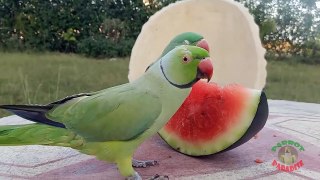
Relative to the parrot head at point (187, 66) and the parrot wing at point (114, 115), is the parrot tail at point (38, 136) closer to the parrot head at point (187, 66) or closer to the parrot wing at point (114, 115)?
the parrot wing at point (114, 115)

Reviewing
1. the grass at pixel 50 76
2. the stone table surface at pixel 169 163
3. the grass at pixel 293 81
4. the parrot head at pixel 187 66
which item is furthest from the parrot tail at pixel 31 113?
the grass at pixel 293 81

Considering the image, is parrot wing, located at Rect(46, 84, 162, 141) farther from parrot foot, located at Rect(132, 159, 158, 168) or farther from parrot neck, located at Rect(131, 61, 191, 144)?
parrot foot, located at Rect(132, 159, 158, 168)

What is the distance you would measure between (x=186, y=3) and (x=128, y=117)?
3.03ft

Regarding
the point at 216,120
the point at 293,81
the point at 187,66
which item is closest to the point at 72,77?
the point at 293,81

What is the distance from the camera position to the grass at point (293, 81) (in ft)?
15.0

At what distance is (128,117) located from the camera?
1.32 metres

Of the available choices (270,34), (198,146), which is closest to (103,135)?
(198,146)

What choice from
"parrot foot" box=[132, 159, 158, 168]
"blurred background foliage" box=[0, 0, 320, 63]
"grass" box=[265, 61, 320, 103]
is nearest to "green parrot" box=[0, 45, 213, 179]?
"parrot foot" box=[132, 159, 158, 168]

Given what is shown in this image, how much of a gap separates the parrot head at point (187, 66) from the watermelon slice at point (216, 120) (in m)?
0.35

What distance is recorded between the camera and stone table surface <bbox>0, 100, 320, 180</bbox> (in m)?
1.54

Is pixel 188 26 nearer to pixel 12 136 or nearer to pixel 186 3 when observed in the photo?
pixel 186 3

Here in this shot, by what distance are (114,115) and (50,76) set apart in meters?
3.68

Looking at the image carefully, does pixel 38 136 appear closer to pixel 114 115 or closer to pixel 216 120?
pixel 114 115

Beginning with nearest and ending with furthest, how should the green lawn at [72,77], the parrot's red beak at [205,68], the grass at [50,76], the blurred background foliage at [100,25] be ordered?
the parrot's red beak at [205,68] → the grass at [50,76] → the green lawn at [72,77] → the blurred background foliage at [100,25]
